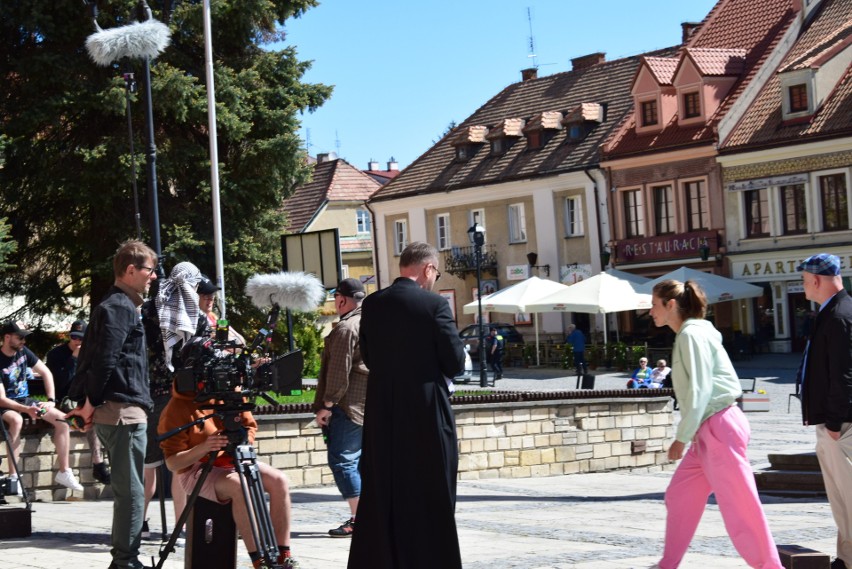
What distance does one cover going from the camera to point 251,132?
30.8 metres

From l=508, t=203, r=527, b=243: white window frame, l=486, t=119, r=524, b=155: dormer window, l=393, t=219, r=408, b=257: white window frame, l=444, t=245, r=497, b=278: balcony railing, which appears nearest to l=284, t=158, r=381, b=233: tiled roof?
l=393, t=219, r=408, b=257: white window frame

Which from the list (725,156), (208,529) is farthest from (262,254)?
(208,529)

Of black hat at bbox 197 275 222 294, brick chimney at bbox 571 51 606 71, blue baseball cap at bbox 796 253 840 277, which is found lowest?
blue baseball cap at bbox 796 253 840 277

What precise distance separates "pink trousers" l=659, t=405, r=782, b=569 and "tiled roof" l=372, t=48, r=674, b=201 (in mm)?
41894

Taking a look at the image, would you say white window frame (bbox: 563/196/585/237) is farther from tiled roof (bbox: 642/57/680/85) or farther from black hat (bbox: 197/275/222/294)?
black hat (bbox: 197/275/222/294)

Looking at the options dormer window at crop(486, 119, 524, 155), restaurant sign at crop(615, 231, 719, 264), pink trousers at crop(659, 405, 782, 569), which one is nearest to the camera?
pink trousers at crop(659, 405, 782, 569)

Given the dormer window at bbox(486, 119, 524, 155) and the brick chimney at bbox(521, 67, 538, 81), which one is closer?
the dormer window at bbox(486, 119, 524, 155)

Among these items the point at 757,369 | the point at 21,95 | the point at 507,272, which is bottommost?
the point at 757,369

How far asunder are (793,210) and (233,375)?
128 feet

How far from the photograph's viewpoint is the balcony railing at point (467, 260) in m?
53.8

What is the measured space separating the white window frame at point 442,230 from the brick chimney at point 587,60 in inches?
326

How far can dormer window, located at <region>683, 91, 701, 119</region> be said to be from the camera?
153 feet

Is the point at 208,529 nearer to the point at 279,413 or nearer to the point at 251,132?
the point at 279,413

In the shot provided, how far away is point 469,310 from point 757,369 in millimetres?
9017
